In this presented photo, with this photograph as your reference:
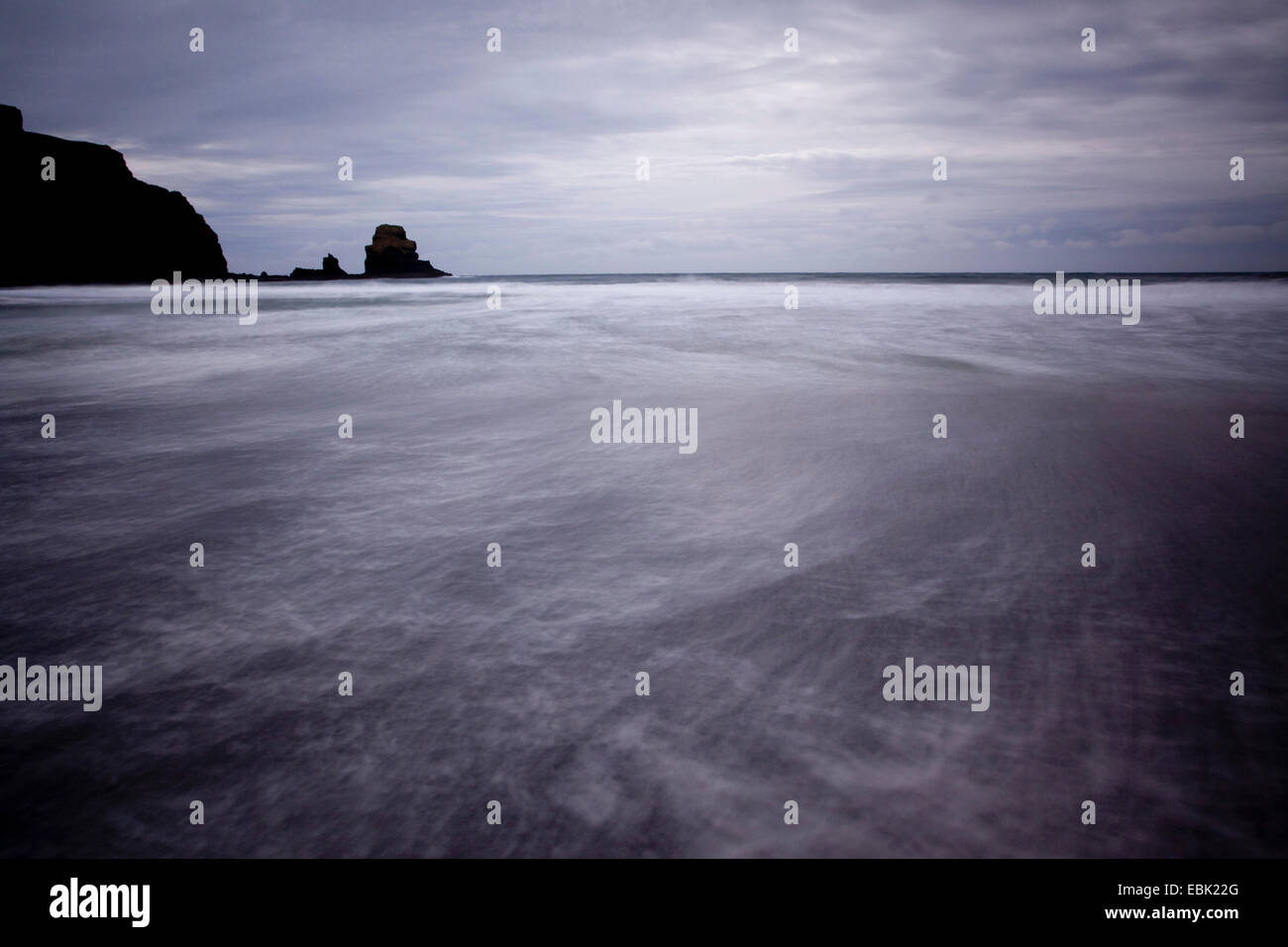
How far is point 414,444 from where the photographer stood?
20.8 ft

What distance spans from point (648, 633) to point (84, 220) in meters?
73.4

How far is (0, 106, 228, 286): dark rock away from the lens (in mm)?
50406

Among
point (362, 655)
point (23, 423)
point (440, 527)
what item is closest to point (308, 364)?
point (23, 423)

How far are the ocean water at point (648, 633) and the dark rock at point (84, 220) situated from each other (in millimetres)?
62124

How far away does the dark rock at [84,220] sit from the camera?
50406 millimetres
